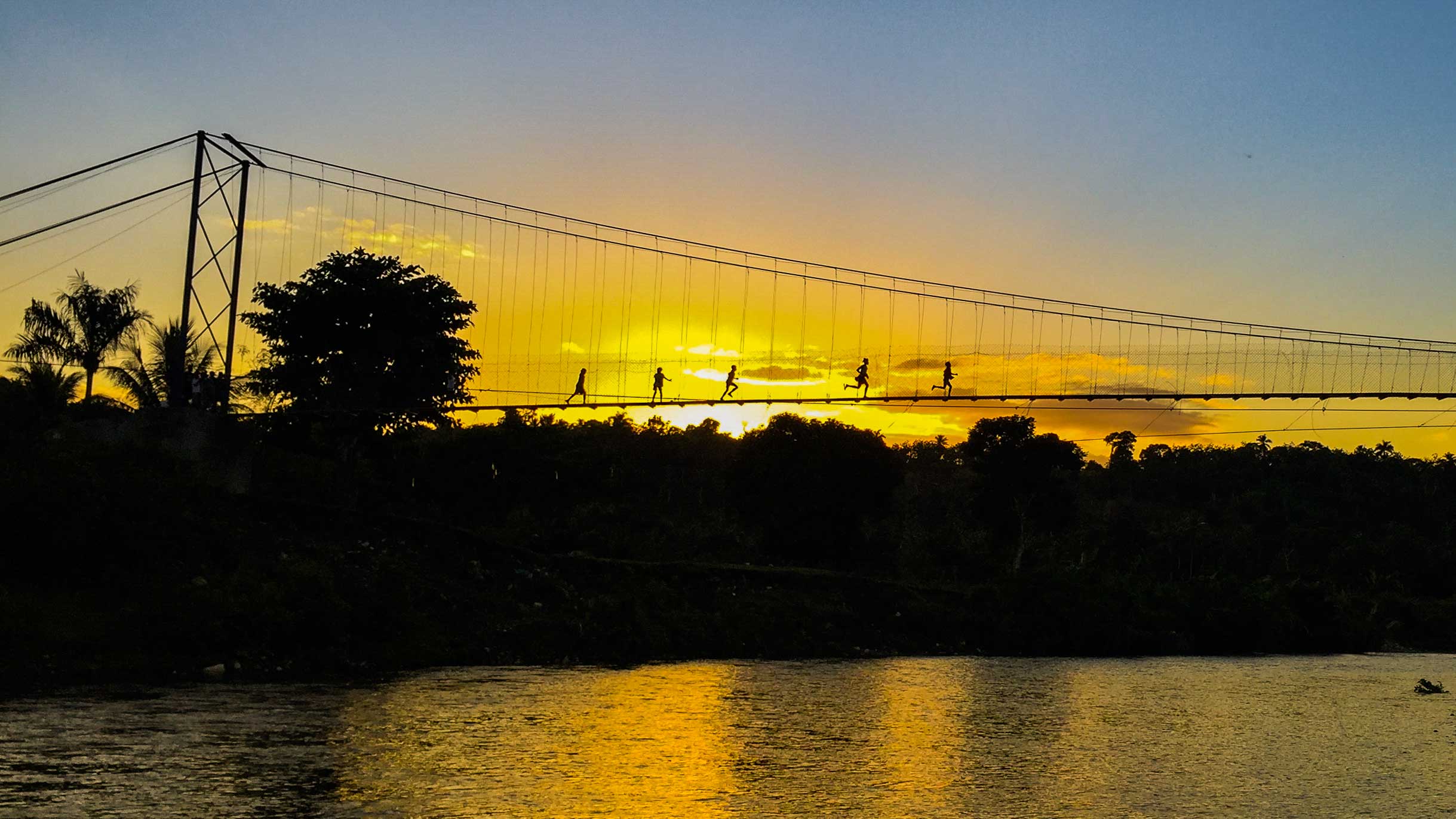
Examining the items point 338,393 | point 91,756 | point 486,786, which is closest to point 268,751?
point 91,756

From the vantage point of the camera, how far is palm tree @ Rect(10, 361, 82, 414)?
3740 cm

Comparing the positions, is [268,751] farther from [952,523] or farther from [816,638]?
[952,523]

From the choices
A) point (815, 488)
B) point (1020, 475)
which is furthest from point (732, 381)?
point (1020, 475)

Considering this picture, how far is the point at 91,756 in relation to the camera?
57.3ft

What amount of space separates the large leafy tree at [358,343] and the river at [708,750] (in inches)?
659

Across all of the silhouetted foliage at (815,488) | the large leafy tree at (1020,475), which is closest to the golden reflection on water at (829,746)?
the silhouetted foliage at (815,488)

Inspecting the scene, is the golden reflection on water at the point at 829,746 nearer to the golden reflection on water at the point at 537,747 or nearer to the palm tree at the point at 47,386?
the golden reflection on water at the point at 537,747

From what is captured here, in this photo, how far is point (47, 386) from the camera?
3847 centimetres

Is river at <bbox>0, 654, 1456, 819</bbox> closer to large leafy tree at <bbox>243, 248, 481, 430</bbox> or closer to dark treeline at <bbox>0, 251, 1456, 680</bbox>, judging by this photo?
dark treeline at <bbox>0, 251, 1456, 680</bbox>

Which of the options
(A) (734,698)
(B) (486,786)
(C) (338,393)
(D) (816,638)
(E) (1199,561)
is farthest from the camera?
(E) (1199,561)

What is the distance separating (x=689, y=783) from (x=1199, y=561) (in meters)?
67.1

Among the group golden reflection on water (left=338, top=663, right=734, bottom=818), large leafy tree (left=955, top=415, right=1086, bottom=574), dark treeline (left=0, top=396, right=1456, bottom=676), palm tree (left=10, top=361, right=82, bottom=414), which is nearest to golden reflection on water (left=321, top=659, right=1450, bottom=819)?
golden reflection on water (left=338, top=663, right=734, bottom=818)

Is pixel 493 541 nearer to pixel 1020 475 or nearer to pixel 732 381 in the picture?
pixel 732 381

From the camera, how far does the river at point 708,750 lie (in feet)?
53.5
